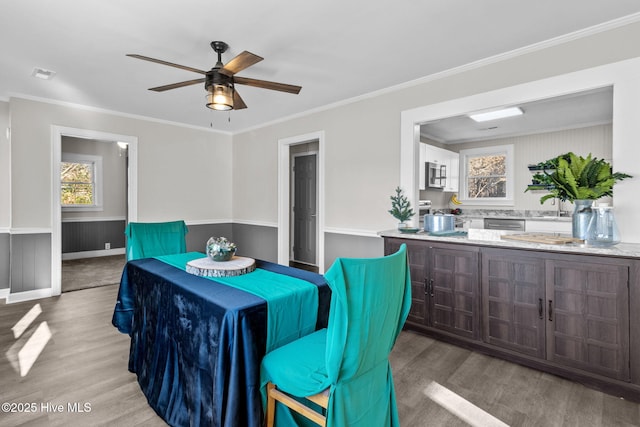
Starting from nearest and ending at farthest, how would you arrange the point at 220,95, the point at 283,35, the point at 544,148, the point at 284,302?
1. the point at 284,302
2. the point at 220,95
3. the point at 283,35
4. the point at 544,148

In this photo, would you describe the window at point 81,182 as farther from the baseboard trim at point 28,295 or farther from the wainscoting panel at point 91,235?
the baseboard trim at point 28,295

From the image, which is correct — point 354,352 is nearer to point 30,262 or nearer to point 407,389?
point 407,389

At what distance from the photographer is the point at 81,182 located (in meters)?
6.54

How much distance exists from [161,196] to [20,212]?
1651mm

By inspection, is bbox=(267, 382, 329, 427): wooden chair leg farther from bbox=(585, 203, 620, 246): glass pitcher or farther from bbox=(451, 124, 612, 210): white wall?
bbox=(451, 124, 612, 210): white wall

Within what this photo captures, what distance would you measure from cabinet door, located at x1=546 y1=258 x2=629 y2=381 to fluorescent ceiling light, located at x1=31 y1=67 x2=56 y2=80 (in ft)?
15.5

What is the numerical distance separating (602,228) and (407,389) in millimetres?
1712

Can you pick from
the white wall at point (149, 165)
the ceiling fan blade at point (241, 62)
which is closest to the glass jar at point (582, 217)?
the ceiling fan blade at point (241, 62)

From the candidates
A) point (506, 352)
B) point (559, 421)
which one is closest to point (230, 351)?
point (559, 421)

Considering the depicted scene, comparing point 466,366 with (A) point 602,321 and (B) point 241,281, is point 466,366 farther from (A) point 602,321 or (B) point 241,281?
(B) point 241,281

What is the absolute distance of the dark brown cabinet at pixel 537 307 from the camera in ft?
6.63

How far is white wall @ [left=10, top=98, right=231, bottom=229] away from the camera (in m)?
3.89

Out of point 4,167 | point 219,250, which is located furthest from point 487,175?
point 4,167

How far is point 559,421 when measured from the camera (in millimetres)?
1828
